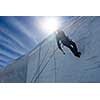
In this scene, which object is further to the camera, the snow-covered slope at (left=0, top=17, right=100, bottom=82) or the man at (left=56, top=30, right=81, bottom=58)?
the man at (left=56, top=30, right=81, bottom=58)

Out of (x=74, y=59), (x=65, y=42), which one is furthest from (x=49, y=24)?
(x=74, y=59)

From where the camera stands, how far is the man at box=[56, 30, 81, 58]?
2.52 metres

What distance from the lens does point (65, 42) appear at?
8.57 ft

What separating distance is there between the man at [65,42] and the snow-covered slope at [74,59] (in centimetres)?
5

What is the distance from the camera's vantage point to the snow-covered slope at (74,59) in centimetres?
235

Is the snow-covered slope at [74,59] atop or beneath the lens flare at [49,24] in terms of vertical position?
beneath

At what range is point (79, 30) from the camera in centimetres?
→ 261

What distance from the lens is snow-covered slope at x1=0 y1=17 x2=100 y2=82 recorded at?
2346 mm

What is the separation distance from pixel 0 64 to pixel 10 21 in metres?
0.67

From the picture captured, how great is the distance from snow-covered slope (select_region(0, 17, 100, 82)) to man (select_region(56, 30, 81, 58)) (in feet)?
0.16

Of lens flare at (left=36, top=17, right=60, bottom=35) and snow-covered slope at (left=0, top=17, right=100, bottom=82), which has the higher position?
lens flare at (left=36, top=17, right=60, bottom=35)

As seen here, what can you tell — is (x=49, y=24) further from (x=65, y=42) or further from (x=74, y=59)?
(x=74, y=59)
